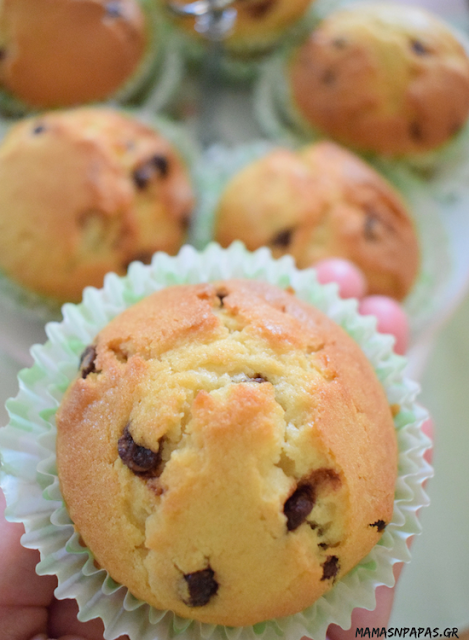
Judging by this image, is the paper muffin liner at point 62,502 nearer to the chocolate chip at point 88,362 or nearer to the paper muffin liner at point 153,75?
the chocolate chip at point 88,362

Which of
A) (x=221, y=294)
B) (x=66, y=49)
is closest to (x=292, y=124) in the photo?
(x=66, y=49)

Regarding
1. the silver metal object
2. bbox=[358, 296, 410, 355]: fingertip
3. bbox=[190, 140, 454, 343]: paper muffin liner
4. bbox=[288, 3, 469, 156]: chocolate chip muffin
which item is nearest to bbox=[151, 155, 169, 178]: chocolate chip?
bbox=[190, 140, 454, 343]: paper muffin liner

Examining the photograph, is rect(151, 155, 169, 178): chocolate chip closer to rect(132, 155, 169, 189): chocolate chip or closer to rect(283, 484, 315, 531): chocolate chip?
rect(132, 155, 169, 189): chocolate chip

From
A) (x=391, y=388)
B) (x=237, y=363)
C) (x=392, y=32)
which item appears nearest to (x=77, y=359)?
(x=237, y=363)

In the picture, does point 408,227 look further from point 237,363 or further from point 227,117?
point 237,363

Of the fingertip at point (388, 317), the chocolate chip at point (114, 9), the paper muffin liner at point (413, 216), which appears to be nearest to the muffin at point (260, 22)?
the chocolate chip at point (114, 9)

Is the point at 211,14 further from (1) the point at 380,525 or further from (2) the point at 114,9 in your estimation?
(1) the point at 380,525
